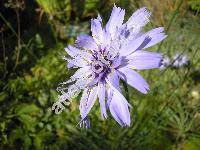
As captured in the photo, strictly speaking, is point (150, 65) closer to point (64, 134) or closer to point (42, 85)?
point (64, 134)

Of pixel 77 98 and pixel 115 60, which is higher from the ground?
pixel 77 98

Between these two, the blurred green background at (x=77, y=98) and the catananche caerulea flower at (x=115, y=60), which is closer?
the catananche caerulea flower at (x=115, y=60)

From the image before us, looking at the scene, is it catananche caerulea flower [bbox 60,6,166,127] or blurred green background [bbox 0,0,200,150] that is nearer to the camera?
catananche caerulea flower [bbox 60,6,166,127]

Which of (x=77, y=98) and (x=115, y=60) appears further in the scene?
(x=77, y=98)

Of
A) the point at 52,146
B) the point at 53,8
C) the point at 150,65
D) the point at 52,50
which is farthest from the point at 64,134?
the point at 150,65
